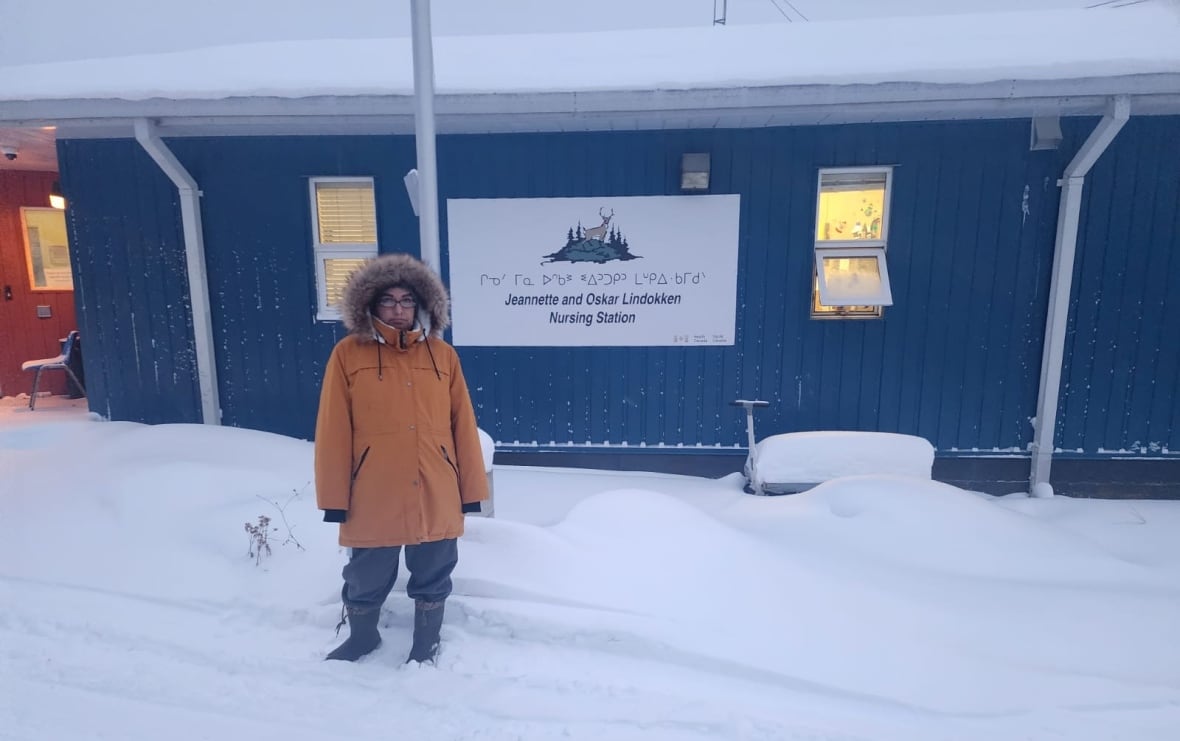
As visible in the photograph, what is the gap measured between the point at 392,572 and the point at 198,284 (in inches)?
168

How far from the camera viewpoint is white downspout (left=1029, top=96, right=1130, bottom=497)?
498 cm

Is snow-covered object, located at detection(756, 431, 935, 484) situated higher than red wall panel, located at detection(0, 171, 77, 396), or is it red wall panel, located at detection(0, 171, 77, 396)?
red wall panel, located at detection(0, 171, 77, 396)

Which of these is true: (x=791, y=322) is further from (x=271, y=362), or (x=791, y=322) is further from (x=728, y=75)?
(x=271, y=362)

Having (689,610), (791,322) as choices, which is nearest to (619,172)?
(791,322)

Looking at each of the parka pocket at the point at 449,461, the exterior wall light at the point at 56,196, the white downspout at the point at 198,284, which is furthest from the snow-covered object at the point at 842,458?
the exterior wall light at the point at 56,196

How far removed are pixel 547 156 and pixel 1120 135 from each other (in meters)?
4.86

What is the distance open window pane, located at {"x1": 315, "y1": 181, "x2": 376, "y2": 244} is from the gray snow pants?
12.3ft

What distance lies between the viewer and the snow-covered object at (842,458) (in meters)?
4.81

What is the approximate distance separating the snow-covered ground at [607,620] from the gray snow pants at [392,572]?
310 mm

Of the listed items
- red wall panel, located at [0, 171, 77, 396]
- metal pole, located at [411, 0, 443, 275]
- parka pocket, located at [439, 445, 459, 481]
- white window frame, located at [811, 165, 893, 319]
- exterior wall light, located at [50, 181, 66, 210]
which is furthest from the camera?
red wall panel, located at [0, 171, 77, 396]

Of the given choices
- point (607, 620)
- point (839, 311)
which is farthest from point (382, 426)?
point (839, 311)

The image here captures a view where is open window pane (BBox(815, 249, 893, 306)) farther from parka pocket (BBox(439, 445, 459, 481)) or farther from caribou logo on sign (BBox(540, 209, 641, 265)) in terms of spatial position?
parka pocket (BBox(439, 445, 459, 481))

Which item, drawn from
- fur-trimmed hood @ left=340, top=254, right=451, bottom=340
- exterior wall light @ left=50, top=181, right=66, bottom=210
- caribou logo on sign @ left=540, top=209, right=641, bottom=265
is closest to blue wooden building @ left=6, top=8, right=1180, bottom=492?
caribou logo on sign @ left=540, top=209, right=641, bottom=265

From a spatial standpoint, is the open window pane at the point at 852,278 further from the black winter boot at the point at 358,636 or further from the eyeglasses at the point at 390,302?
the black winter boot at the point at 358,636
